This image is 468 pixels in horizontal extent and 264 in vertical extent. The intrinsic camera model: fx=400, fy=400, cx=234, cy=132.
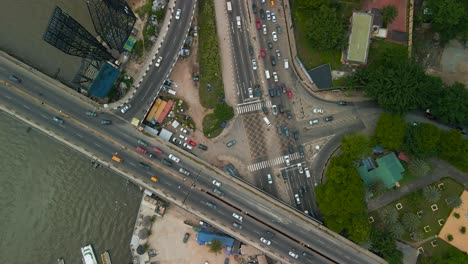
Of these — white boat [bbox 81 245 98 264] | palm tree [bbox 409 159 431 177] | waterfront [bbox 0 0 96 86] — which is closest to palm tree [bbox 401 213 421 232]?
palm tree [bbox 409 159 431 177]

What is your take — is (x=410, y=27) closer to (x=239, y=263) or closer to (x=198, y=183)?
(x=198, y=183)

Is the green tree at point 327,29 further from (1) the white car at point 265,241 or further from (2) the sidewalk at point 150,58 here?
(1) the white car at point 265,241

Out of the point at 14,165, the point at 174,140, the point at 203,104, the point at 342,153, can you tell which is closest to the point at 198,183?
the point at 174,140

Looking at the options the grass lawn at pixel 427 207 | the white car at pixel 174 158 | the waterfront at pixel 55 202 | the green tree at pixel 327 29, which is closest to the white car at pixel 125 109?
the white car at pixel 174 158

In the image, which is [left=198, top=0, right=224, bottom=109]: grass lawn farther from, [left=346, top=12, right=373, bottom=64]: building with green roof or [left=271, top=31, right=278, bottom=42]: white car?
[left=346, top=12, right=373, bottom=64]: building with green roof

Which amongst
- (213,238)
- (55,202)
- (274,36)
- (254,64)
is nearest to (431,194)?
(254,64)

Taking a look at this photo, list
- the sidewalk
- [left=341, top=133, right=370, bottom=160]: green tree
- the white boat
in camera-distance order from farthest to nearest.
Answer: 1. the white boat
2. the sidewalk
3. [left=341, top=133, right=370, bottom=160]: green tree

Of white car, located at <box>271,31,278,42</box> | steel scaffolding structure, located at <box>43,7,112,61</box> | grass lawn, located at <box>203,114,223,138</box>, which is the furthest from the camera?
white car, located at <box>271,31,278,42</box>
